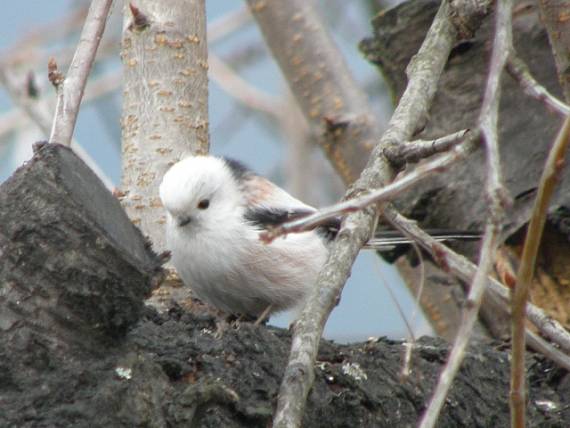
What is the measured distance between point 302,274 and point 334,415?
104 cm

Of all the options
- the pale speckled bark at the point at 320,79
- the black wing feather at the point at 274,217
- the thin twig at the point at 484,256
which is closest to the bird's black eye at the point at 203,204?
the black wing feather at the point at 274,217

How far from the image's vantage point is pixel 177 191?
280 centimetres

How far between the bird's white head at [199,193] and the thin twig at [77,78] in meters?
0.64

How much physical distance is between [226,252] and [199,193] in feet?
0.65

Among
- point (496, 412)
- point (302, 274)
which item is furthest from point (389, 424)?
point (302, 274)

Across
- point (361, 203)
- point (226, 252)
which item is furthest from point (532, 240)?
point (226, 252)

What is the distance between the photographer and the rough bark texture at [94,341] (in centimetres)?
158

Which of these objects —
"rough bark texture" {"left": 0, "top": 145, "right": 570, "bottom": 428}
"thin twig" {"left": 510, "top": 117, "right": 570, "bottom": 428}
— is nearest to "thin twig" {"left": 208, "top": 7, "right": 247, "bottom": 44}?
"rough bark texture" {"left": 0, "top": 145, "right": 570, "bottom": 428}

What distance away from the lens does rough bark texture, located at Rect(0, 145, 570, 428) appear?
1585 mm

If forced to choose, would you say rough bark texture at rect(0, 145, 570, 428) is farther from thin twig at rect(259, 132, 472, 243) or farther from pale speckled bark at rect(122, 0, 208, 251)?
pale speckled bark at rect(122, 0, 208, 251)

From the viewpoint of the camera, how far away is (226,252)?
286 centimetres

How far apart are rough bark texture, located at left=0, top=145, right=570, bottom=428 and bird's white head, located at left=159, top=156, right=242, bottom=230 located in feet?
3.12

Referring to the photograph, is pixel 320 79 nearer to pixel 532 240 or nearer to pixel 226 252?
pixel 226 252

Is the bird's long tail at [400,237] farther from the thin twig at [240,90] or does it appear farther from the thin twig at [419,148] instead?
the thin twig at [240,90]
